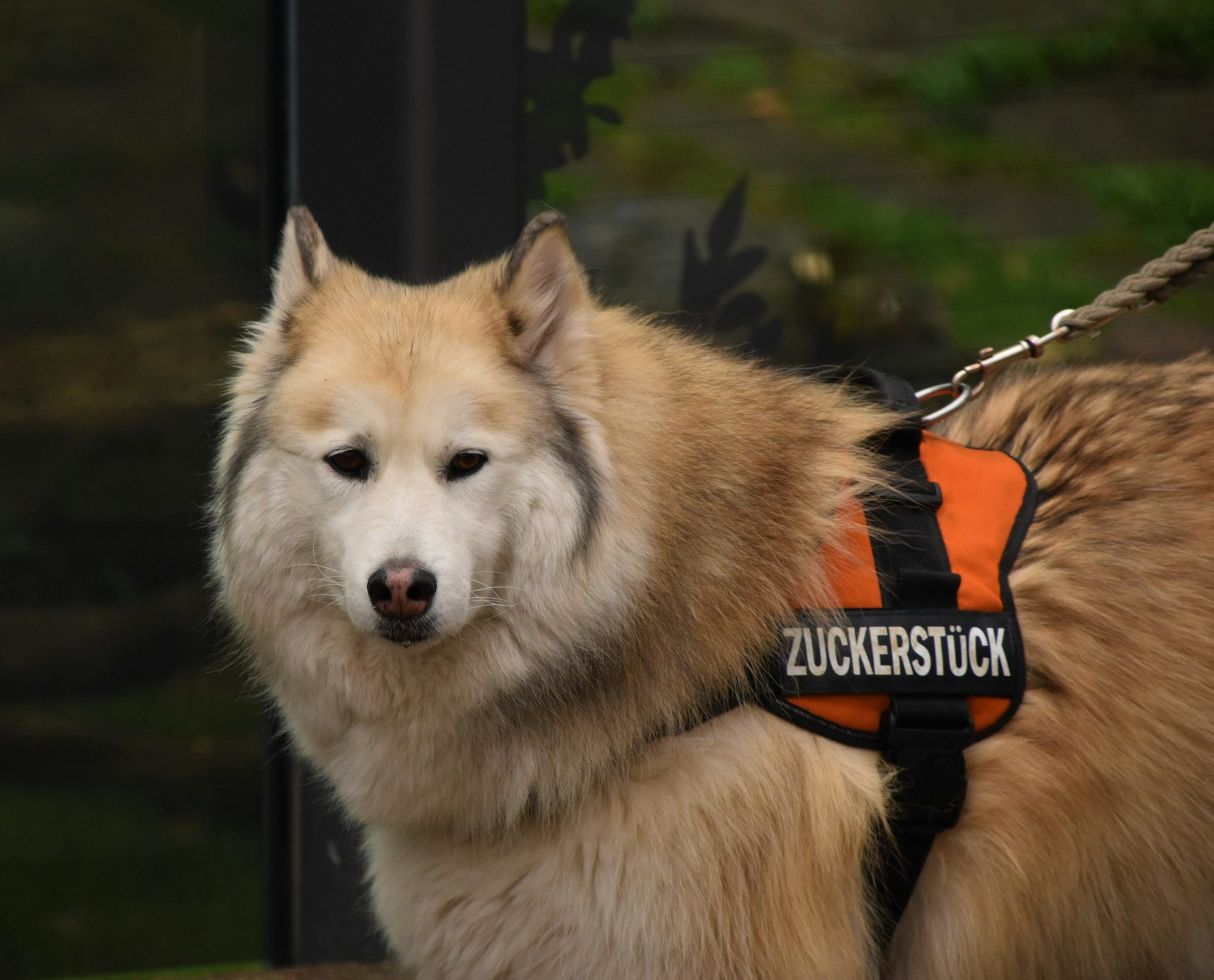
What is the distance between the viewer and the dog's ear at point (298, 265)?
2383mm

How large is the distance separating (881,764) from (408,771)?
90cm

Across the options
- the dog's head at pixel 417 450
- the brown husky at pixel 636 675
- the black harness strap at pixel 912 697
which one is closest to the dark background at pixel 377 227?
the dog's head at pixel 417 450

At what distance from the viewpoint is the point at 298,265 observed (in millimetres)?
2383

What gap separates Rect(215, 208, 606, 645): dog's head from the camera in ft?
6.62

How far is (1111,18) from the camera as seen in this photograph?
13.7ft

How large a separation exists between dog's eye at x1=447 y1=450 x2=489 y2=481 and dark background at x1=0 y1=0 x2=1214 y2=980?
4.80 feet

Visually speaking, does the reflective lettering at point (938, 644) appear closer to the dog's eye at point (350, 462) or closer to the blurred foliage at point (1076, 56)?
the dog's eye at point (350, 462)

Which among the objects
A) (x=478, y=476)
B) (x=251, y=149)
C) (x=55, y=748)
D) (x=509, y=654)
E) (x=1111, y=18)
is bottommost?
(x=55, y=748)

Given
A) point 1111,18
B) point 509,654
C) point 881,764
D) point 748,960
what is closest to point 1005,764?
point 881,764

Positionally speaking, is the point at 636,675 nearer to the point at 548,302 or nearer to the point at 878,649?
the point at 878,649

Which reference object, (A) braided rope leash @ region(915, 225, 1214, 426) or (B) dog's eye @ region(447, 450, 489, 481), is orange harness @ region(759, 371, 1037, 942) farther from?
(B) dog's eye @ region(447, 450, 489, 481)

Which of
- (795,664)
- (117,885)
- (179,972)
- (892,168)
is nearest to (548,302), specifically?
(795,664)

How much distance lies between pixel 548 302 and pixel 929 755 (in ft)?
3.65

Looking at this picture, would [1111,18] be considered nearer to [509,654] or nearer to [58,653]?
[509,654]
